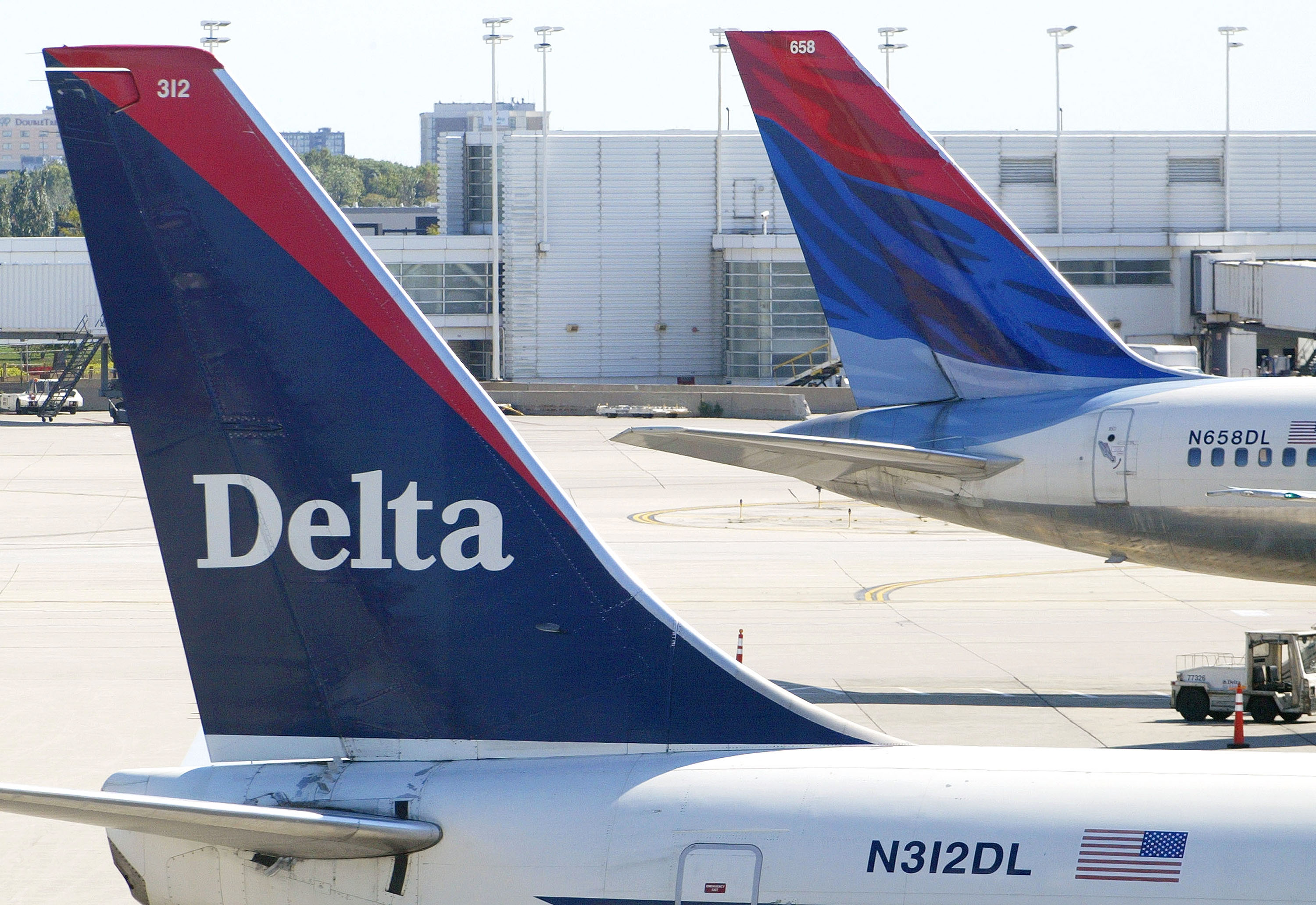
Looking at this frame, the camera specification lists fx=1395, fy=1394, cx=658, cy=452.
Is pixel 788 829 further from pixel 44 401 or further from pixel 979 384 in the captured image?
pixel 44 401

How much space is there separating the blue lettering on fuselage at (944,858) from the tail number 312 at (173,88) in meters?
5.20

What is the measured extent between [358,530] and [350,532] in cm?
5

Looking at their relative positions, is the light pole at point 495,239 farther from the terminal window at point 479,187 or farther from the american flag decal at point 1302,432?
the american flag decal at point 1302,432

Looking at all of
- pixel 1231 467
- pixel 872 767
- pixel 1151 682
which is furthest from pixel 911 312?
pixel 872 767

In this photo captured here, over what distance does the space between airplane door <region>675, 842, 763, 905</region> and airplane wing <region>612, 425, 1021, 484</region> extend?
1004 cm

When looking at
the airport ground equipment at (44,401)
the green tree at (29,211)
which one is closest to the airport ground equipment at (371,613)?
the airport ground equipment at (44,401)

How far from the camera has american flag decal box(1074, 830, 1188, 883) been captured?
6.45 metres

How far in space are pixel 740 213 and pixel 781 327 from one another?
24.8 ft

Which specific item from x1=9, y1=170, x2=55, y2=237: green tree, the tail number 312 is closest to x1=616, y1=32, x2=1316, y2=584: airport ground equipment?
the tail number 312

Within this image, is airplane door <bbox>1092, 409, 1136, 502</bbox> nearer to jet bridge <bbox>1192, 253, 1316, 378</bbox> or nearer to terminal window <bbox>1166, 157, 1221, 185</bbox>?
jet bridge <bbox>1192, 253, 1316, 378</bbox>

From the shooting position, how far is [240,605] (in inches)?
300

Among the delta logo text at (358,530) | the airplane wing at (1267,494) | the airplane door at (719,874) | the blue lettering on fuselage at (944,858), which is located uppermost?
the delta logo text at (358,530)

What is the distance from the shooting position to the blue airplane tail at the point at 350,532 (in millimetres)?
7512

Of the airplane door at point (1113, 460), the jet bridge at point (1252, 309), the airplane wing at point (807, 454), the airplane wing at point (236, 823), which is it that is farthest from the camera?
the jet bridge at point (1252, 309)
